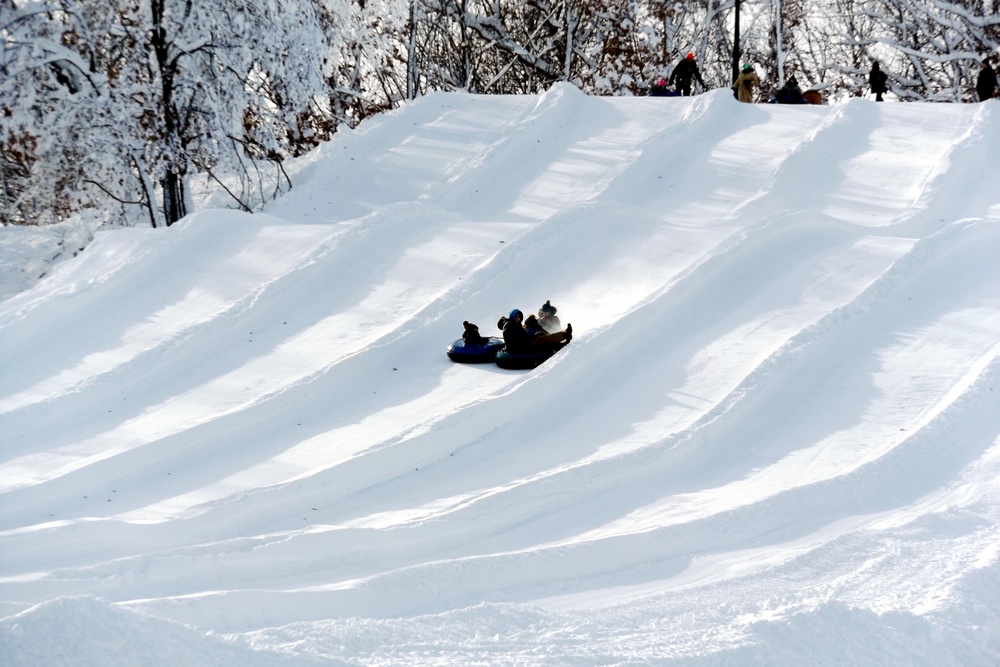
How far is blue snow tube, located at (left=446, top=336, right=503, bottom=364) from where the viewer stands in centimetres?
902

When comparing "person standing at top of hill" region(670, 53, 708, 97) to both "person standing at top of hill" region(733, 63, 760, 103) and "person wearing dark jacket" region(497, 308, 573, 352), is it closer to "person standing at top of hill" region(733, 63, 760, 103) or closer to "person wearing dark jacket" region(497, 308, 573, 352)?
"person standing at top of hill" region(733, 63, 760, 103)

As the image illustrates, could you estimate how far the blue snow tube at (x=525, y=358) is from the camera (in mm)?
8867

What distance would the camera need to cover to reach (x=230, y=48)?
522 inches

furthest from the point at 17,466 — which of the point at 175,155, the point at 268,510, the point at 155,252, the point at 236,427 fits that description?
the point at 175,155

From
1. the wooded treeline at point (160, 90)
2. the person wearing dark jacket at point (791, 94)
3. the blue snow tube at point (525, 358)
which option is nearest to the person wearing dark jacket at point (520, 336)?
the blue snow tube at point (525, 358)

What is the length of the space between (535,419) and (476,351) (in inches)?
43.3

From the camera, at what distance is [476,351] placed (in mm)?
9031

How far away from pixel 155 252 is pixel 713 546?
7.08 m

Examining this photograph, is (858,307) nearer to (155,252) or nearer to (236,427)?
(236,427)

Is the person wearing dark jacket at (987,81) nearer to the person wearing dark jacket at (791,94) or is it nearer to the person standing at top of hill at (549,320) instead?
the person wearing dark jacket at (791,94)

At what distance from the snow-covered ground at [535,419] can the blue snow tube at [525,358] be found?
0.29 metres

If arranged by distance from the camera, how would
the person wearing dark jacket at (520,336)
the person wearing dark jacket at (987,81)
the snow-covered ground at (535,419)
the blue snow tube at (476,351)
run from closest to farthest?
the snow-covered ground at (535,419) < the person wearing dark jacket at (520,336) < the blue snow tube at (476,351) < the person wearing dark jacket at (987,81)

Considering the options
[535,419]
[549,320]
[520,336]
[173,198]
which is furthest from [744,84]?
[535,419]

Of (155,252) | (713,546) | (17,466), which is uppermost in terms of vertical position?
(155,252)
